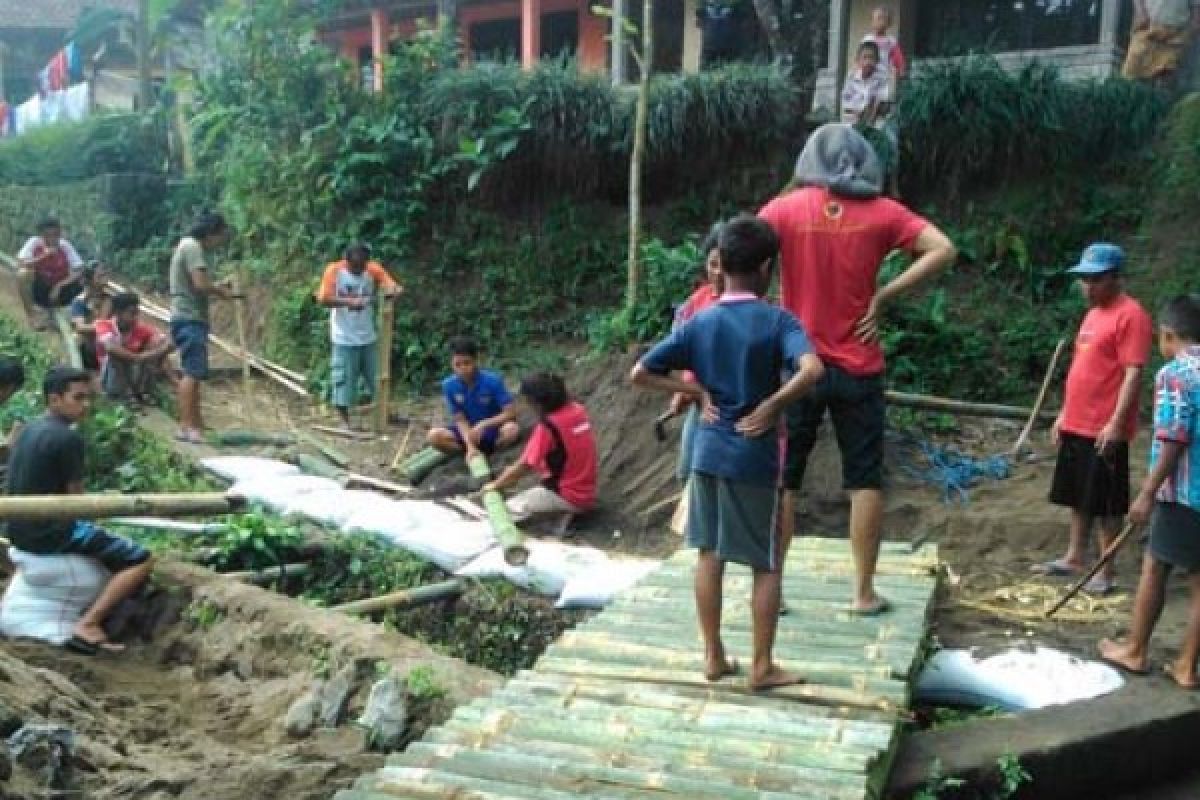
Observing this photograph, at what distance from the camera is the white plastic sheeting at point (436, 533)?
6297 mm

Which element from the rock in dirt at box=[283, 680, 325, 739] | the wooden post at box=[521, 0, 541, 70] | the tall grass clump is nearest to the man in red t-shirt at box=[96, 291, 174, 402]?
the rock in dirt at box=[283, 680, 325, 739]

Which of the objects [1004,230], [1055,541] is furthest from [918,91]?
[1055,541]

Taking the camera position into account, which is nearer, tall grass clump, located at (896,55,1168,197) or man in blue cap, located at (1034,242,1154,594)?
man in blue cap, located at (1034,242,1154,594)

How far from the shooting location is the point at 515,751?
3.45 m

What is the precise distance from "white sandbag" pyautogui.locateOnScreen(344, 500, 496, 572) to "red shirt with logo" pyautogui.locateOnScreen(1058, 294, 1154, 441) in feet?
11.1

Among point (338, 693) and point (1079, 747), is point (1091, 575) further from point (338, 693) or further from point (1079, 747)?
point (338, 693)

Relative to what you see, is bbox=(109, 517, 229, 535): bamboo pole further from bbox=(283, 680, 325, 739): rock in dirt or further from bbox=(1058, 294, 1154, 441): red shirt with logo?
bbox=(1058, 294, 1154, 441): red shirt with logo

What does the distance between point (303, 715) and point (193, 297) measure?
4946mm

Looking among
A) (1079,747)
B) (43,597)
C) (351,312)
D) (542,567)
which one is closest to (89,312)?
(351,312)

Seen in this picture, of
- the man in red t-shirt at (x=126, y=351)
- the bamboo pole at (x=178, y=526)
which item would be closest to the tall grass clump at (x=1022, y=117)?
the man in red t-shirt at (x=126, y=351)

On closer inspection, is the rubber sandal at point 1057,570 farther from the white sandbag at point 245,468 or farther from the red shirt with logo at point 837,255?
the white sandbag at point 245,468

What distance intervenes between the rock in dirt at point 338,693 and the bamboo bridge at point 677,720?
123 centimetres

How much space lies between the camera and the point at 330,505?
25.5ft

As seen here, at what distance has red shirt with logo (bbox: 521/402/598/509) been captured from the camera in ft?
24.7
